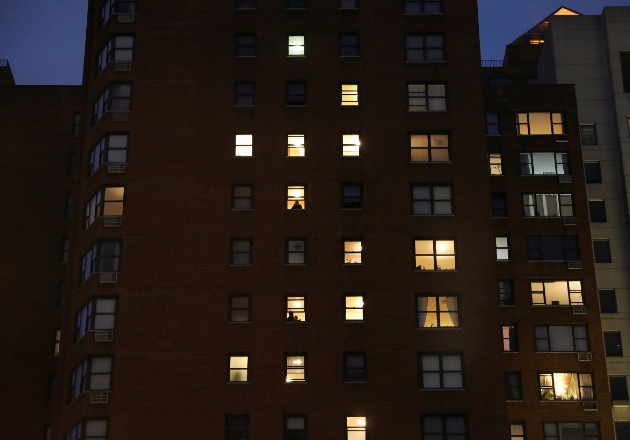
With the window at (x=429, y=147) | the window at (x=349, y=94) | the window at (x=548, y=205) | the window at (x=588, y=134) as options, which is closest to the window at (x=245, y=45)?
the window at (x=349, y=94)

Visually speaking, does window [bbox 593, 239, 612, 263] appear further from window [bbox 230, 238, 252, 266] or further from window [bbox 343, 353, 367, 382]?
window [bbox 230, 238, 252, 266]

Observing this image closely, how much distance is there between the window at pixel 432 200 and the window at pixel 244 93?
1330cm

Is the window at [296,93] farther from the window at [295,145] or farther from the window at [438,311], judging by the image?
the window at [438,311]

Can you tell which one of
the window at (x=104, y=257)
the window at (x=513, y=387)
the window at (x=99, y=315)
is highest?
the window at (x=104, y=257)

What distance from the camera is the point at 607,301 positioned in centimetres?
7475

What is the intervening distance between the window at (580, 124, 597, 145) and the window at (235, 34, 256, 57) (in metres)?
31.0

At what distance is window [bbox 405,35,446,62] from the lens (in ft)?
219

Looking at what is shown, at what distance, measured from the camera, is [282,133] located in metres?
63.6

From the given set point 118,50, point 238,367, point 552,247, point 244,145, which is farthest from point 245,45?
point 552,247

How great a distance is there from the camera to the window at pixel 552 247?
75.0m

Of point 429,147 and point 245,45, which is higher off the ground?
point 245,45

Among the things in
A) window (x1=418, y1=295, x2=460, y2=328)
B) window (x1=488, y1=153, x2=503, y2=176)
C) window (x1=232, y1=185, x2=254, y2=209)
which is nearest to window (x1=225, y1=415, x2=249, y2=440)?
window (x1=418, y1=295, x2=460, y2=328)

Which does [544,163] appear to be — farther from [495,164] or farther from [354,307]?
[354,307]

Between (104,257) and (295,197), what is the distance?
13426 mm
